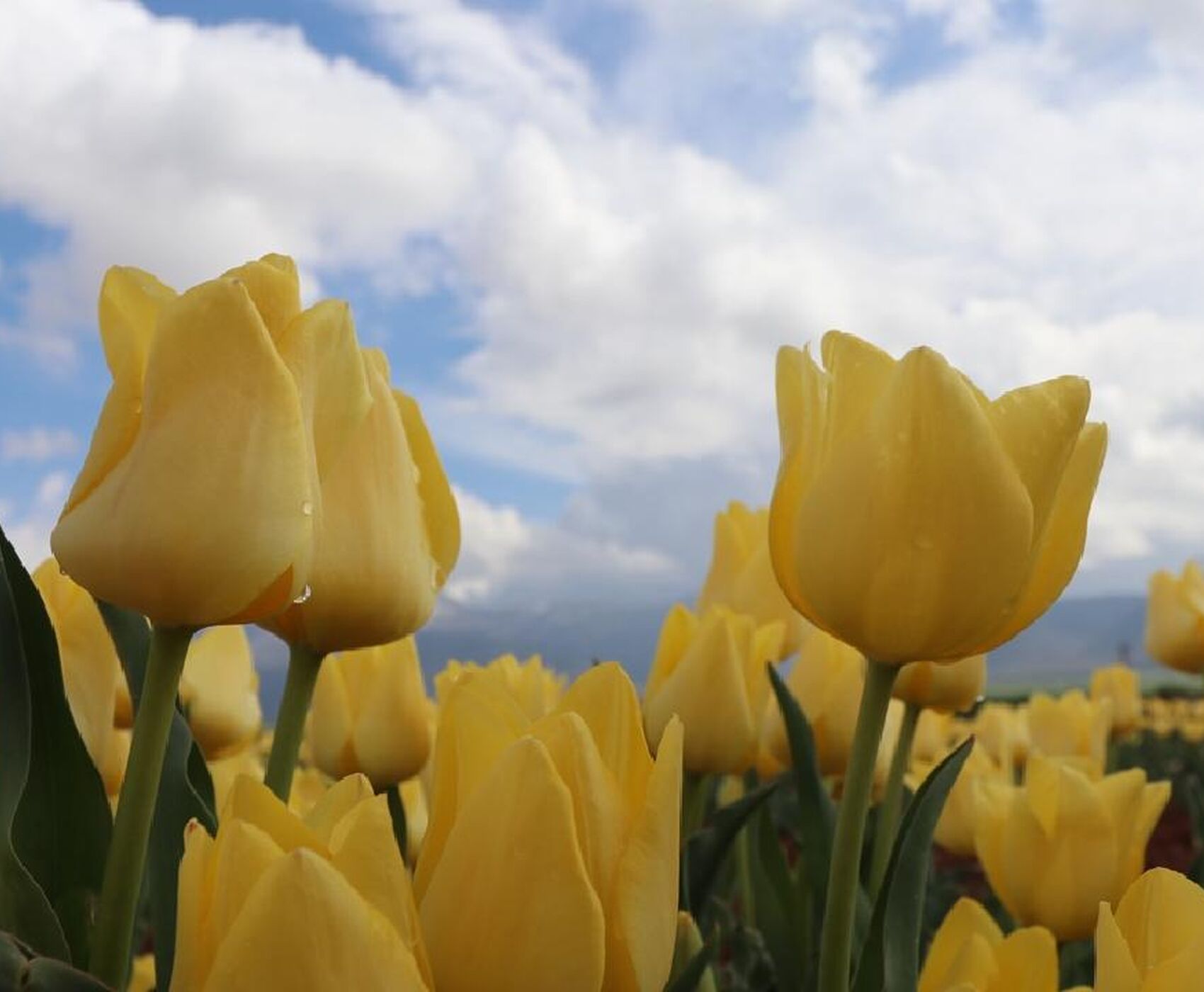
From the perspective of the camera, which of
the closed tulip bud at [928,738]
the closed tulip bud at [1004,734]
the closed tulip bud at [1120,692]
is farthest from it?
the closed tulip bud at [1120,692]

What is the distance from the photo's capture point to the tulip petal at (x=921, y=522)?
1.06 metres


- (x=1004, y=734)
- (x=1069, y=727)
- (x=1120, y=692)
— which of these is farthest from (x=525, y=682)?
(x=1120, y=692)

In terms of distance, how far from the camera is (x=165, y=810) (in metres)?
1.05

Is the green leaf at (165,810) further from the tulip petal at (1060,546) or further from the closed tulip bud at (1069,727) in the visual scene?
the closed tulip bud at (1069,727)

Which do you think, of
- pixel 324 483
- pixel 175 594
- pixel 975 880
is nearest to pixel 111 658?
pixel 324 483

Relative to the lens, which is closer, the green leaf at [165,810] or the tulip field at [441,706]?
the tulip field at [441,706]

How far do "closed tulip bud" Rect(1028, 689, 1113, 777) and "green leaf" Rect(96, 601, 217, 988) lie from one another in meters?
3.22

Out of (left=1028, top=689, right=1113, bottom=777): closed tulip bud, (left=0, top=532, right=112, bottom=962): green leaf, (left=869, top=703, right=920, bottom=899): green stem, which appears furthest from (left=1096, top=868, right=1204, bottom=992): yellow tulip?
(left=1028, top=689, right=1113, bottom=777): closed tulip bud

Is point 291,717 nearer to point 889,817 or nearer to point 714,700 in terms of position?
point 714,700

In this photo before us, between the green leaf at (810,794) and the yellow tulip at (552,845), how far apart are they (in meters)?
0.60

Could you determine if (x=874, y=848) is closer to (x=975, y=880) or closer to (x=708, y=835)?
(x=708, y=835)

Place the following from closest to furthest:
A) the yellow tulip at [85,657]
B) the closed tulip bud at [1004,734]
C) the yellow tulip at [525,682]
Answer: the yellow tulip at [85,657] < the yellow tulip at [525,682] < the closed tulip bud at [1004,734]

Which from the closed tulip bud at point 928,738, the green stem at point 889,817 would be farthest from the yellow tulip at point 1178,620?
the green stem at point 889,817

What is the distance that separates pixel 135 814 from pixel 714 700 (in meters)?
1.06
